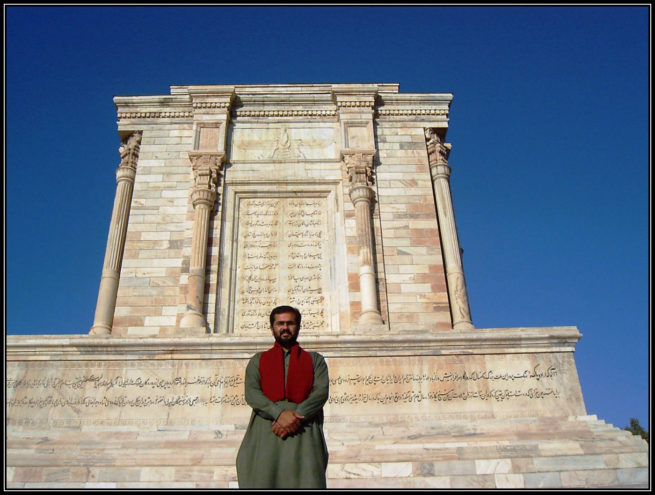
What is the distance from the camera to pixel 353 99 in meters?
16.1

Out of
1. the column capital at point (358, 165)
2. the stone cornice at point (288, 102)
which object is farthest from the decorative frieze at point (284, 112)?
the column capital at point (358, 165)

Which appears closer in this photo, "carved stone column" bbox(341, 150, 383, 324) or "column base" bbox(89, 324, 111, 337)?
"column base" bbox(89, 324, 111, 337)

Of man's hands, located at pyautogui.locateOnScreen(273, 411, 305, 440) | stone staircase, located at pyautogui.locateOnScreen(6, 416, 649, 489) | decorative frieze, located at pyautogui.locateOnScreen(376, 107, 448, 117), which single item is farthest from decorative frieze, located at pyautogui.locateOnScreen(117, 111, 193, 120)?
man's hands, located at pyautogui.locateOnScreen(273, 411, 305, 440)

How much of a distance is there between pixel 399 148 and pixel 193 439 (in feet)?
33.2

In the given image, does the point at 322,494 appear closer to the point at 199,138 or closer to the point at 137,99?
the point at 199,138

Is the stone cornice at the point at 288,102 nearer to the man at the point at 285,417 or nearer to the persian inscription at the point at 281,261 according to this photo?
the persian inscription at the point at 281,261

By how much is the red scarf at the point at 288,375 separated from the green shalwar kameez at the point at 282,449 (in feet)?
0.17

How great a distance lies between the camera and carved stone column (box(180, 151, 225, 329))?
499 inches

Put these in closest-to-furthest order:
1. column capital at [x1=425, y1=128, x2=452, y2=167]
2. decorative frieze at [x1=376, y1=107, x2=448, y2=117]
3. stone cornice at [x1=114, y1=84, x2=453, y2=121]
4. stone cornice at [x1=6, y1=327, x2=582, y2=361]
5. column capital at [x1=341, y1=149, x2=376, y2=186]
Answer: stone cornice at [x1=6, y1=327, x2=582, y2=361] → column capital at [x1=341, y1=149, x2=376, y2=186] → column capital at [x1=425, y1=128, x2=452, y2=167] → stone cornice at [x1=114, y1=84, x2=453, y2=121] → decorative frieze at [x1=376, y1=107, x2=448, y2=117]

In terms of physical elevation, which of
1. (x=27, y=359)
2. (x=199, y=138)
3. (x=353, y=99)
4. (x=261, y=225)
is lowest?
(x=27, y=359)

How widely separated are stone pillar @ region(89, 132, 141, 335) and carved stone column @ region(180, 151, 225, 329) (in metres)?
1.78

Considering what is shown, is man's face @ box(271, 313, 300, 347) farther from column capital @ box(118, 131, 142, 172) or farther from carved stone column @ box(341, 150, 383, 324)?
column capital @ box(118, 131, 142, 172)

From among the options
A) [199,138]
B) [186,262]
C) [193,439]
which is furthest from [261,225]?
[193,439]

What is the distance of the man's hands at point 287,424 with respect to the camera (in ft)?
14.6
